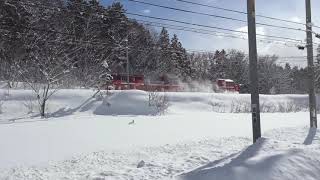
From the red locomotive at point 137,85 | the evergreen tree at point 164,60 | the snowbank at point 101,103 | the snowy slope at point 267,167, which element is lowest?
the snowy slope at point 267,167

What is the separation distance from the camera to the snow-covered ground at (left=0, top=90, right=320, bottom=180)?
9.67 meters

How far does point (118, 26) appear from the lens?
62.5m

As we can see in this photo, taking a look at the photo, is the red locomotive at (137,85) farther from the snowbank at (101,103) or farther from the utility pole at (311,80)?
the utility pole at (311,80)

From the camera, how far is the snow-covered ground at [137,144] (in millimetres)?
9672

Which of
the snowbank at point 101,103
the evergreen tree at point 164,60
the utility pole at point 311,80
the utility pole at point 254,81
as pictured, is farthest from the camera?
the evergreen tree at point 164,60

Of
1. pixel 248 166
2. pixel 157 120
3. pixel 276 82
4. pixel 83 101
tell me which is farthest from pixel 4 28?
pixel 276 82

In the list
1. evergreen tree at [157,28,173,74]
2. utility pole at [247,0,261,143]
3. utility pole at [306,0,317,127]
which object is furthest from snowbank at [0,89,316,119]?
evergreen tree at [157,28,173,74]

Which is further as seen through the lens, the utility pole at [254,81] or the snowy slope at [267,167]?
the utility pole at [254,81]

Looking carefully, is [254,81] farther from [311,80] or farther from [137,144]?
[311,80]

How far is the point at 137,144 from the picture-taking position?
1434cm

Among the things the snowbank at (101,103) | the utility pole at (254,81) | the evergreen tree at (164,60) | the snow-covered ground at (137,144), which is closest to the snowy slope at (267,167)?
the snow-covered ground at (137,144)

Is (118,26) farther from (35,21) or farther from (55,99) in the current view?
(55,99)

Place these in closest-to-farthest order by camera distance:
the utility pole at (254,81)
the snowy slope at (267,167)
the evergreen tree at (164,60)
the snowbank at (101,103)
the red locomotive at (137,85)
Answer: the snowy slope at (267,167) < the utility pole at (254,81) < the snowbank at (101,103) < the red locomotive at (137,85) < the evergreen tree at (164,60)

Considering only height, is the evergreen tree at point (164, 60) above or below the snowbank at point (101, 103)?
above
